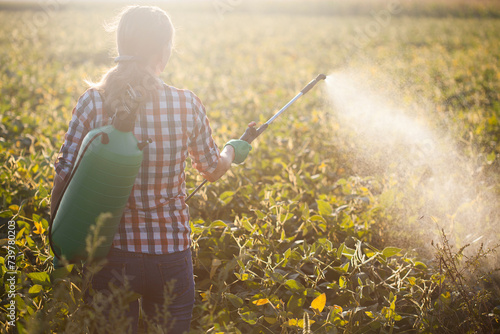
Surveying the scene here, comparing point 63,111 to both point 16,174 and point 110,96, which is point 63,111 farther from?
point 110,96

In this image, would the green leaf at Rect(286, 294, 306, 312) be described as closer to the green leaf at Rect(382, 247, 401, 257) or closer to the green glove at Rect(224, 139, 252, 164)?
the green leaf at Rect(382, 247, 401, 257)

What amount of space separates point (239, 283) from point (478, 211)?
5.81ft

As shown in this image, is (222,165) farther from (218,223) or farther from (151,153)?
(218,223)

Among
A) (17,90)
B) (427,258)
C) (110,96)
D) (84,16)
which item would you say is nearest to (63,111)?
(17,90)

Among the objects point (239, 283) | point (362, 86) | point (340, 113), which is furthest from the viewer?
point (362, 86)

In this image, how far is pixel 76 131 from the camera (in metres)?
1.73

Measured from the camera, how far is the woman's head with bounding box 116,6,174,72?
1706 millimetres

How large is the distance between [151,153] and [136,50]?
44cm

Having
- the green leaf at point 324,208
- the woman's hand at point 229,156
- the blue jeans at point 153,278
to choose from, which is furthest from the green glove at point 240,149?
the green leaf at point 324,208

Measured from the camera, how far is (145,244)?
183 centimetres

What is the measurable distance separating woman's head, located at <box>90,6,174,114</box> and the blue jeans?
0.67m

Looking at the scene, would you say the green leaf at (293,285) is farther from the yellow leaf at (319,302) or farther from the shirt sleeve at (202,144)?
the shirt sleeve at (202,144)

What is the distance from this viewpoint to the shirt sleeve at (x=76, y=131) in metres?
1.72

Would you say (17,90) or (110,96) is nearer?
(110,96)
